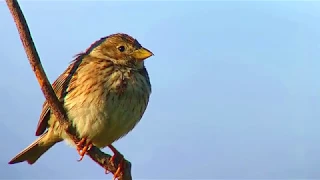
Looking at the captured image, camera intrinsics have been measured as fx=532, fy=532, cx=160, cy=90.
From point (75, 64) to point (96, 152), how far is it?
1.22 meters

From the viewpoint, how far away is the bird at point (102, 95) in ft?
10.8

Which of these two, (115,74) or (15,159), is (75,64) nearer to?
(115,74)

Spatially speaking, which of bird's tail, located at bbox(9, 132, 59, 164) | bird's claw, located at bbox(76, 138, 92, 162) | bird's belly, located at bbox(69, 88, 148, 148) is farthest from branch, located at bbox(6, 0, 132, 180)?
bird's tail, located at bbox(9, 132, 59, 164)

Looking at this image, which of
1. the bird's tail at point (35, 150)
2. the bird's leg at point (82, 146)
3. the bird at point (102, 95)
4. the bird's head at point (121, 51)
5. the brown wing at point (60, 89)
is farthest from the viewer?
the bird's tail at point (35, 150)

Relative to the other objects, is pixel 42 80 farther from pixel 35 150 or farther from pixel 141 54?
pixel 35 150

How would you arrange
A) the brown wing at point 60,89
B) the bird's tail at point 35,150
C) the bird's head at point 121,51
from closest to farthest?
the brown wing at point 60,89 → the bird's head at point 121,51 → the bird's tail at point 35,150

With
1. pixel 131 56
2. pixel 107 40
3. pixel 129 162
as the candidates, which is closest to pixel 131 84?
pixel 131 56

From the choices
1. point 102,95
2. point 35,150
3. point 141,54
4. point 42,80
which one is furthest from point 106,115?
point 42,80

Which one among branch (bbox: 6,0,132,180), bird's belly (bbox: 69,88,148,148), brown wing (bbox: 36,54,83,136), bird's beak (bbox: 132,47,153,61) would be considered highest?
bird's beak (bbox: 132,47,153,61)

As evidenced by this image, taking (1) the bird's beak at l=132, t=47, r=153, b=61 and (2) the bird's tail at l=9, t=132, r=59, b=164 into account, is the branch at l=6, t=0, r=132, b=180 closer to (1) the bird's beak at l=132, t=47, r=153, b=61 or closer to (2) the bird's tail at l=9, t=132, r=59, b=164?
(1) the bird's beak at l=132, t=47, r=153, b=61

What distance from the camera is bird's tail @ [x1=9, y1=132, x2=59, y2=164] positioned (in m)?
3.82

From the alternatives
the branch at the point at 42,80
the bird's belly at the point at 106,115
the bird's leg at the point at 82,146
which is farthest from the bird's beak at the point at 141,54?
the branch at the point at 42,80

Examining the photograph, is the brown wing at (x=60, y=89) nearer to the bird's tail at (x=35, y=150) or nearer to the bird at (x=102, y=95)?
the bird at (x=102, y=95)

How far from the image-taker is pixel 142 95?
342cm
